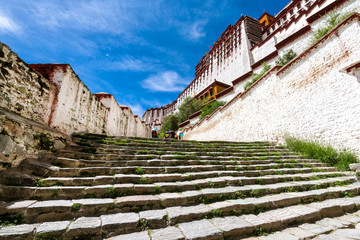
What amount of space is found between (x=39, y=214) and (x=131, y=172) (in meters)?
1.70

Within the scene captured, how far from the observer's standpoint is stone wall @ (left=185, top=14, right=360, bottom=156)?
17.4ft

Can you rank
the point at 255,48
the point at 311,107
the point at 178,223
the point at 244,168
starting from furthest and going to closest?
the point at 255,48, the point at 311,107, the point at 244,168, the point at 178,223

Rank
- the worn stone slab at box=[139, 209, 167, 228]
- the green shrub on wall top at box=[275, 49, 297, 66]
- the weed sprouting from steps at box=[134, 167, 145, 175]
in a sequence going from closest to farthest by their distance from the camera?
the worn stone slab at box=[139, 209, 167, 228]
the weed sprouting from steps at box=[134, 167, 145, 175]
the green shrub on wall top at box=[275, 49, 297, 66]

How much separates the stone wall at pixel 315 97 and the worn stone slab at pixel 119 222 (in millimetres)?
6925

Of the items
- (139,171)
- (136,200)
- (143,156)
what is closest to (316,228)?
(136,200)

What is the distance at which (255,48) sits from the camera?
1036 inches

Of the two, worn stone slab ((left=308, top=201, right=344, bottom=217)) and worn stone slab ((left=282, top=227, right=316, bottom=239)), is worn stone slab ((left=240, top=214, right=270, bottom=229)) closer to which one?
worn stone slab ((left=282, top=227, right=316, bottom=239))

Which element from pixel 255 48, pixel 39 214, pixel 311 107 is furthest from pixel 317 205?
pixel 255 48

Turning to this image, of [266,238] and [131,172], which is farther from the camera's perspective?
[131,172]

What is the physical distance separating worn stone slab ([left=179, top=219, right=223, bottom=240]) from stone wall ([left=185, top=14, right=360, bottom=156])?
19.5 ft

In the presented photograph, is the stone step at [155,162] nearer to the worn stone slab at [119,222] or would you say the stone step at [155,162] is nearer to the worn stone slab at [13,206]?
the worn stone slab at [13,206]

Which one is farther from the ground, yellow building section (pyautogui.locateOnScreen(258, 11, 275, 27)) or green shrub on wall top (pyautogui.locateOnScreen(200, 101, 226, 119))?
yellow building section (pyautogui.locateOnScreen(258, 11, 275, 27))

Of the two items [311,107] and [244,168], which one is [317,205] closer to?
[244,168]

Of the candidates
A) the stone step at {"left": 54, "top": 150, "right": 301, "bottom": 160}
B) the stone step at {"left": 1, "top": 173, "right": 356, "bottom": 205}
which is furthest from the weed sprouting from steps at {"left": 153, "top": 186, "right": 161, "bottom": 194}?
the stone step at {"left": 54, "top": 150, "right": 301, "bottom": 160}
